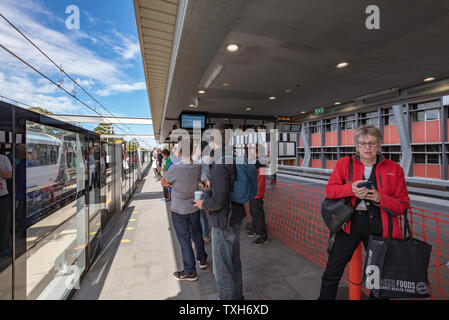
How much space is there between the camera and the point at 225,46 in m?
3.75

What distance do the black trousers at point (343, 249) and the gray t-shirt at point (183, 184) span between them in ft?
4.88

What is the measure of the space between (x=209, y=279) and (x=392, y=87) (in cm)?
721

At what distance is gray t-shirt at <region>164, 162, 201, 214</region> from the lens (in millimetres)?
2383

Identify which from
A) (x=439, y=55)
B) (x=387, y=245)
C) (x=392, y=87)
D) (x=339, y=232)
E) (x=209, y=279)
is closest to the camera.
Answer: (x=387, y=245)

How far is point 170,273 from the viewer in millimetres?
2539

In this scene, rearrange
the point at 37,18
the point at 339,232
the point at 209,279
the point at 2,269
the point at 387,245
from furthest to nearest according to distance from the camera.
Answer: the point at 37,18 → the point at 209,279 → the point at 339,232 → the point at 387,245 → the point at 2,269

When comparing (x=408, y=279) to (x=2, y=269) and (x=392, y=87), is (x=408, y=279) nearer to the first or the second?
(x=2, y=269)

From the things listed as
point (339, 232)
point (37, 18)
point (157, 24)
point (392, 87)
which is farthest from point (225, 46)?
point (392, 87)

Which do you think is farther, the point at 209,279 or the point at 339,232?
the point at 209,279

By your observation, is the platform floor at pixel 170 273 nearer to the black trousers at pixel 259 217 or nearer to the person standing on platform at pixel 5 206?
the black trousers at pixel 259 217

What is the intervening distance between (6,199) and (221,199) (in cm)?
145

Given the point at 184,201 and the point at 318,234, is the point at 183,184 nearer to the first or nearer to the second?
the point at 184,201

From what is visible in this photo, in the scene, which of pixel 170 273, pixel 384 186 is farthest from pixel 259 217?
Result: pixel 384 186
